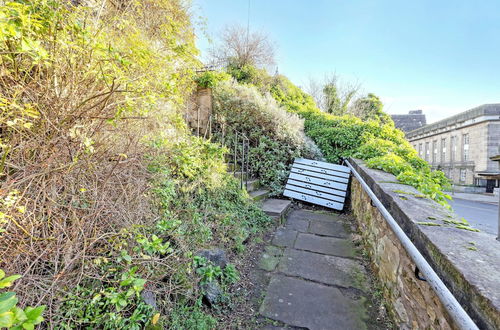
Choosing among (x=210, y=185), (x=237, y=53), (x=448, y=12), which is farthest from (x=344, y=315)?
(x=237, y=53)

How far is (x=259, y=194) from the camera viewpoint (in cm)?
400

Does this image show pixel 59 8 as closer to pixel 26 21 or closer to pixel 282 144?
pixel 26 21

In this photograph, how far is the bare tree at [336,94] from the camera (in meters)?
11.1

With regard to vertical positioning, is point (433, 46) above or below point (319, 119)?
above

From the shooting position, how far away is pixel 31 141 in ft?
4.47

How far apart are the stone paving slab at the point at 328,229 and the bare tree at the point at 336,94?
892 cm

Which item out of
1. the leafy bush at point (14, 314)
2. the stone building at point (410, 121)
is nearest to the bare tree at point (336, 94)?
the leafy bush at point (14, 314)

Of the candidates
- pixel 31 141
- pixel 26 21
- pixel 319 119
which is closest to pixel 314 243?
pixel 31 141

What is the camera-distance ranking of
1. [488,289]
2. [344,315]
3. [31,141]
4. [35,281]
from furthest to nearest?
[344,315], [31,141], [35,281], [488,289]

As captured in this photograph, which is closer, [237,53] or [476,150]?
[237,53]

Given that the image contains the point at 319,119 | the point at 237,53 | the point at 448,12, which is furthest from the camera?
the point at 237,53

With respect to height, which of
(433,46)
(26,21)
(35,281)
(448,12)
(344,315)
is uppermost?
(433,46)

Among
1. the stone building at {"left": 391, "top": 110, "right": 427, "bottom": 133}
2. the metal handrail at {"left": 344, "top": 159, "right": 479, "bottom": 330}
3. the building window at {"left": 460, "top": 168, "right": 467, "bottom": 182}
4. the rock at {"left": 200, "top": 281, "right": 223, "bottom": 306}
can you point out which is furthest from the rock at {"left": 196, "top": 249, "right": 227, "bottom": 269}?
the stone building at {"left": 391, "top": 110, "right": 427, "bottom": 133}

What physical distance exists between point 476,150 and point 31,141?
26728mm
